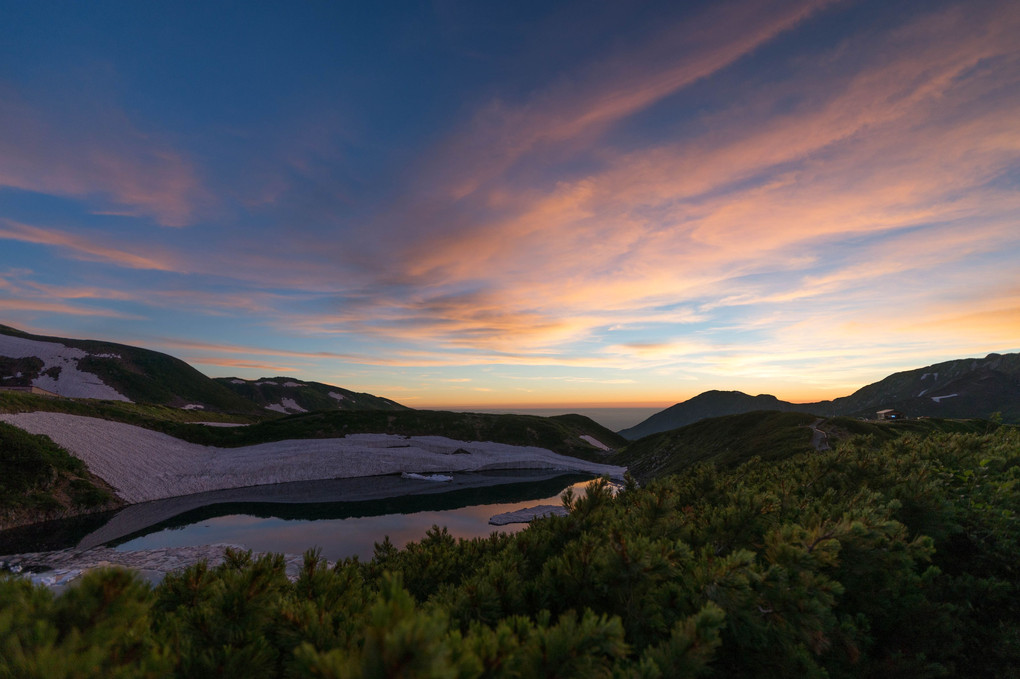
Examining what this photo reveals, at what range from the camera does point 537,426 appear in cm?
10750

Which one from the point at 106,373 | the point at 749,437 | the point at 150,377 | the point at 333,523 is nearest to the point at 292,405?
the point at 150,377

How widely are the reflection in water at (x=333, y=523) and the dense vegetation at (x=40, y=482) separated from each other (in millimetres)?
8326

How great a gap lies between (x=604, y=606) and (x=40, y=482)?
5702 centimetres

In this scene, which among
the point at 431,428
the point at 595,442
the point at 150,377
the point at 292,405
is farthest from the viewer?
the point at 292,405

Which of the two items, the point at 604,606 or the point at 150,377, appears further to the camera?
the point at 150,377

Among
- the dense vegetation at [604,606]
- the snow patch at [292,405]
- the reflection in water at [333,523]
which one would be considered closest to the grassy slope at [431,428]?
the reflection in water at [333,523]

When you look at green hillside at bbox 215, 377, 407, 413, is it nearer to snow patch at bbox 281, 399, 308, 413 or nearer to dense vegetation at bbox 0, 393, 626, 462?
snow patch at bbox 281, 399, 308, 413

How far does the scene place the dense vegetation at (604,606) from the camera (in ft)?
8.96

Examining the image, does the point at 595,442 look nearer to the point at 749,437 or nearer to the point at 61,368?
the point at 749,437

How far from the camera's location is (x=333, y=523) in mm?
42031

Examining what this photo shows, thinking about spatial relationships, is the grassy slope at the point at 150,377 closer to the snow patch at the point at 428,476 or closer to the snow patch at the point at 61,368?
the snow patch at the point at 61,368

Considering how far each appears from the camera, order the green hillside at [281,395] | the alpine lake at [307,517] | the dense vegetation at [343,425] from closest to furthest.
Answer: the alpine lake at [307,517] < the dense vegetation at [343,425] < the green hillside at [281,395]

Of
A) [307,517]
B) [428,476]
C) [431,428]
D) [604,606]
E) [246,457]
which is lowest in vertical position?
[428,476]

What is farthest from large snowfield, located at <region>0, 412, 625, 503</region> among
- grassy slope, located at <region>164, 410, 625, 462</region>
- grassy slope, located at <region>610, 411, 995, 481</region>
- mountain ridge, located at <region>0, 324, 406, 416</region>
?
mountain ridge, located at <region>0, 324, 406, 416</region>
